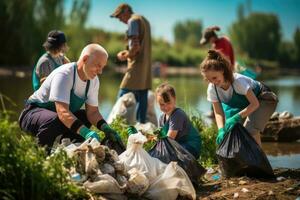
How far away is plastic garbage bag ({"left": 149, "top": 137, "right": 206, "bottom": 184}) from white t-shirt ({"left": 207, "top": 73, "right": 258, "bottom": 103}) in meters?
0.72

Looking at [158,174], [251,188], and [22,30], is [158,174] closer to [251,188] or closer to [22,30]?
[251,188]

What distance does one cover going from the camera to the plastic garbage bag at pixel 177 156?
5496 mm

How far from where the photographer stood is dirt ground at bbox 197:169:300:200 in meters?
4.96

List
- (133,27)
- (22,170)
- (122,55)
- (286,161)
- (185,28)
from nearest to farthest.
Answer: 1. (22,170)
2. (286,161)
3. (133,27)
4. (122,55)
5. (185,28)

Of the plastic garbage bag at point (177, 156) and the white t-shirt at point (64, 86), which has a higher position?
the white t-shirt at point (64, 86)

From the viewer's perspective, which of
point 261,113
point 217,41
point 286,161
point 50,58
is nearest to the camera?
point 261,113

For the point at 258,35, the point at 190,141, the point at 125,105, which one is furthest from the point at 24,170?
the point at 258,35

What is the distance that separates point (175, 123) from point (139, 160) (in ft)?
3.02

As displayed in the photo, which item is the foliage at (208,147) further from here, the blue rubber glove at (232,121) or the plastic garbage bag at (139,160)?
the plastic garbage bag at (139,160)

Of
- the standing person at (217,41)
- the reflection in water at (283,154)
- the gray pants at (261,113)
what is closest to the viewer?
the gray pants at (261,113)

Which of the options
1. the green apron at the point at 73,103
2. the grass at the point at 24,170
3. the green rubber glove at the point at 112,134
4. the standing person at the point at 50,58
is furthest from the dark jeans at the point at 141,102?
the grass at the point at 24,170

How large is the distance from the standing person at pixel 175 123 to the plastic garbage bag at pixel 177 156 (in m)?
0.19

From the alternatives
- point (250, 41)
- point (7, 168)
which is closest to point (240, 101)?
point (7, 168)

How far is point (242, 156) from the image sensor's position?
18.6 ft
